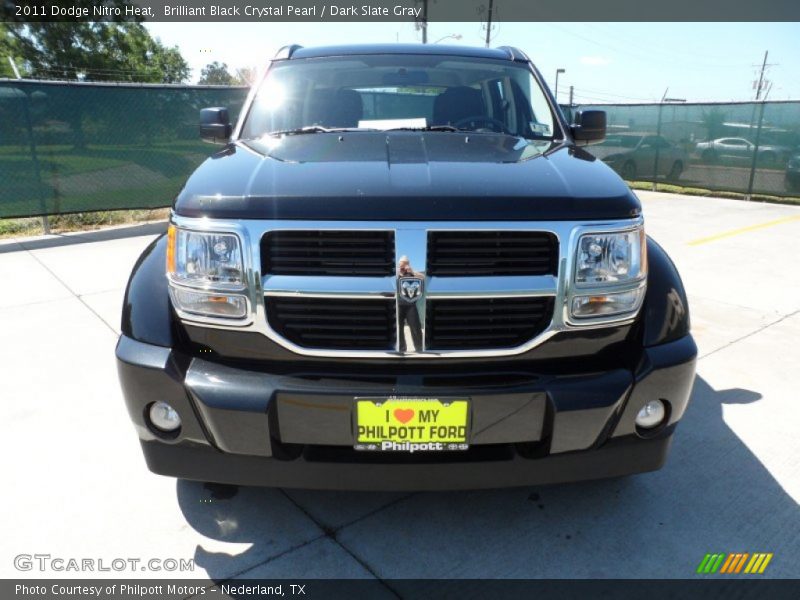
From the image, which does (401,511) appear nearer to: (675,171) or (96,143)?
(96,143)

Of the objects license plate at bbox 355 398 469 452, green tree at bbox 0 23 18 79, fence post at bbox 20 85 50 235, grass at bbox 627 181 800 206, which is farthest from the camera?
green tree at bbox 0 23 18 79

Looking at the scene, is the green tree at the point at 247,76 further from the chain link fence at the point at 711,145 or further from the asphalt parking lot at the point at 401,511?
the chain link fence at the point at 711,145

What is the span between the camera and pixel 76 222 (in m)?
8.99

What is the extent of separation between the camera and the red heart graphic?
1933 mm

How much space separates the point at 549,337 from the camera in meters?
2.03

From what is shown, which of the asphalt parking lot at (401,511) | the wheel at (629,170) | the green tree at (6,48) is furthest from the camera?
the green tree at (6,48)

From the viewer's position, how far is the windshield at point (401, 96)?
3156 mm

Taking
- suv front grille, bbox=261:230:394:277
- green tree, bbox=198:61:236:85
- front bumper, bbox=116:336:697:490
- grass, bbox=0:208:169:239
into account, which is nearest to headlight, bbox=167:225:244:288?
suv front grille, bbox=261:230:394:277

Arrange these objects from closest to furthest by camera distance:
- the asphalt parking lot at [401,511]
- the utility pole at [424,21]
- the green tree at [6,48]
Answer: the asphalt parking lot at [401,511] < the green tree at [6,48] < the utility pole at [424,21]

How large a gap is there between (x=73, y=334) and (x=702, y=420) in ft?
13.5

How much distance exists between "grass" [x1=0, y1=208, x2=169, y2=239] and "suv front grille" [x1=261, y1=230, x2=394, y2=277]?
784cm

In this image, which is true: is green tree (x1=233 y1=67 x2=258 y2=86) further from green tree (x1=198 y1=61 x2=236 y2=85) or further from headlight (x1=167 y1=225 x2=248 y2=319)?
green tree (x1=198 y1=61 x2=236 y2=85)

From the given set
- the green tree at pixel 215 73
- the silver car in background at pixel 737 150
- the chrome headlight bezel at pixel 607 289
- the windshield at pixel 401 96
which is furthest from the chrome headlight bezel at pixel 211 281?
the green tree at pixel 215 73

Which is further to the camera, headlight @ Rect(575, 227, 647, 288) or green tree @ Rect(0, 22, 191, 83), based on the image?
green tree @ Rect(0, 22, 191, 83)
